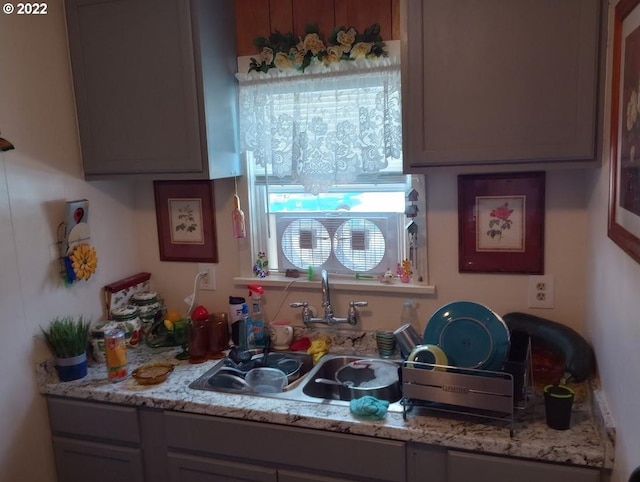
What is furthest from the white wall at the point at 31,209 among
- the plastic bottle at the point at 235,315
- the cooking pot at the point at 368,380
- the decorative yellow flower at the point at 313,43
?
the cooking pot at the point at 368,380

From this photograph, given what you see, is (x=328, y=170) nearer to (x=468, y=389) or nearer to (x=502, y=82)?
(x=502, y=82)

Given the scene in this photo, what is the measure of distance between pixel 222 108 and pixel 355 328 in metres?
0.99

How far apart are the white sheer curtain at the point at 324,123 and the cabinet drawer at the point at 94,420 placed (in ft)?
3.41

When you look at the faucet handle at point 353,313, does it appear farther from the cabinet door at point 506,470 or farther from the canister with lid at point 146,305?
the canister with lid at point 146,305

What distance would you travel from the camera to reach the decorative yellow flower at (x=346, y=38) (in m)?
1.92

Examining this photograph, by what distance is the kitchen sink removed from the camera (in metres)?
1.77

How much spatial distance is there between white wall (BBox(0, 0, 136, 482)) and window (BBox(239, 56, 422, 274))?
68cm

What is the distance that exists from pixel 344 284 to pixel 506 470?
909 millimetres

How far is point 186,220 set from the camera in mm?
2334

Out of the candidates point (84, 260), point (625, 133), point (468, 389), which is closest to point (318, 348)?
point (468, 389)

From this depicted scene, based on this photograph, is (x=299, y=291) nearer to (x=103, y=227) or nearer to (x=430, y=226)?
(x=430, y=226)

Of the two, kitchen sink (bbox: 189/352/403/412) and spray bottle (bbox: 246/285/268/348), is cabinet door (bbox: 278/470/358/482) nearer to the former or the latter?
kitchen sink (bbox: 189/352/403/412)

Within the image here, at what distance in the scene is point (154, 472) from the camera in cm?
187

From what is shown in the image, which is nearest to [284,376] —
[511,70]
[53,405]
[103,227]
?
[53,405]
